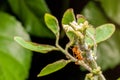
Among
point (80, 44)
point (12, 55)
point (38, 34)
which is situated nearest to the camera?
point (80, 44)

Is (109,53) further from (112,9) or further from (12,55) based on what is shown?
(12,55)

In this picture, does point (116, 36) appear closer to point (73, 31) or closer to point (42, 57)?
point (42, 57)

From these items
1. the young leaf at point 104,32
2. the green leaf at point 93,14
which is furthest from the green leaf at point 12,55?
the young leaf at point 104,32

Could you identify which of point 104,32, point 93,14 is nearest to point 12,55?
point 93,14

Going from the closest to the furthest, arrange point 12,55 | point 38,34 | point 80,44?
point 80,44 → point 12,55 → point 38,34

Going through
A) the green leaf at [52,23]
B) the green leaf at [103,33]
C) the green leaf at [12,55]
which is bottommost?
the green leaf at [12,55]

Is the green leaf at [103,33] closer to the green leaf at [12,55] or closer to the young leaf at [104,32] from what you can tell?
the young leaf at [104,32]

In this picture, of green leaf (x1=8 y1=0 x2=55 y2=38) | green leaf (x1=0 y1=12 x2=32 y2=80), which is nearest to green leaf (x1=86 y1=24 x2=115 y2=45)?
green leaf (x1=0 y1=12 x2=32 y2=80)

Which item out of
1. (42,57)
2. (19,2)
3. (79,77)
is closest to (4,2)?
(19,2)
